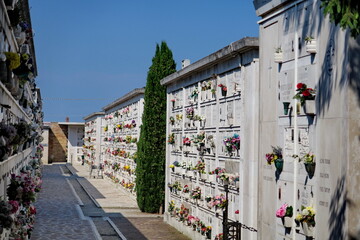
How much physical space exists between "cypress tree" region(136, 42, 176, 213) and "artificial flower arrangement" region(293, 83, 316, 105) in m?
13.1

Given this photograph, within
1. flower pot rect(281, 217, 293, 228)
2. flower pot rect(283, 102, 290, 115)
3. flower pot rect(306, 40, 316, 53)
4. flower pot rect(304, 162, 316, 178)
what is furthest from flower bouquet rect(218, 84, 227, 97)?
flower pot rect(304, 162, 316, 178)

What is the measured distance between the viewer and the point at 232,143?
45.8ft

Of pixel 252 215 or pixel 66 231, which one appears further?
pixel 66 231

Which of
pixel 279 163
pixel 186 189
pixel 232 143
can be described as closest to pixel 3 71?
pixel 279 163

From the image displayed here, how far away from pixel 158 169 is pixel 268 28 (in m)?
12.2

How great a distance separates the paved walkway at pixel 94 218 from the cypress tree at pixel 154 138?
769 mm

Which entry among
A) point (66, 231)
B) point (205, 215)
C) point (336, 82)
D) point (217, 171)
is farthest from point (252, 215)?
point (66, 231)

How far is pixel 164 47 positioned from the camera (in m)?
23.4

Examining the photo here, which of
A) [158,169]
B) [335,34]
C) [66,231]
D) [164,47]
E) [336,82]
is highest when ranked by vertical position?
[164,47]

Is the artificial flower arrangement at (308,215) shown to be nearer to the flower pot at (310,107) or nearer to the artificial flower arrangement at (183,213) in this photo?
the flower pot at (310,107)

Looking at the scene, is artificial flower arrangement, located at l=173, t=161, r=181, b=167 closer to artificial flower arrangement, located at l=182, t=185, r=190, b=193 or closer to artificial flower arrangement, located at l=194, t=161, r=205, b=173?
artificial flower arrangement, located at l=182, t=185, r=190, b=193

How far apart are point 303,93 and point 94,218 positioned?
13.3 m

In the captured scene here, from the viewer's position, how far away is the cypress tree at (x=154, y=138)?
23.0m

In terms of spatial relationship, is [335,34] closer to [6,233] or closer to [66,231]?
[6,233]
